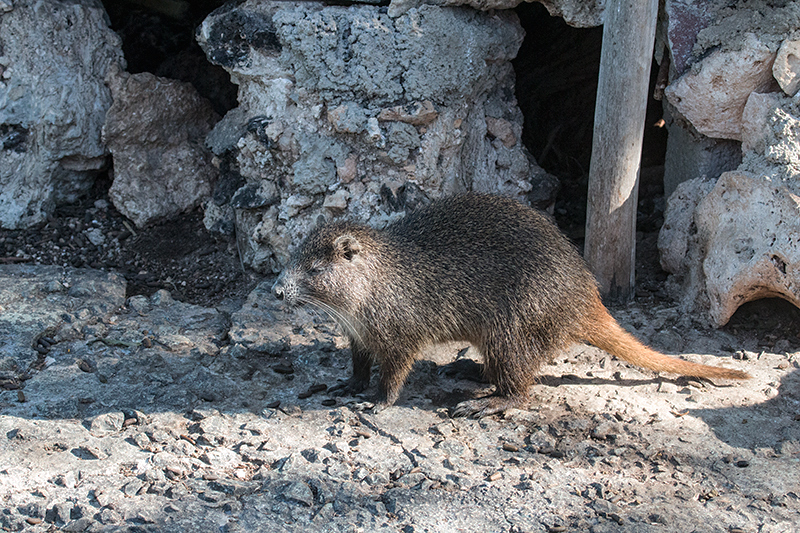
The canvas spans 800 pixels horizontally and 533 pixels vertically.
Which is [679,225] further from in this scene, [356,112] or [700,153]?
[356,112]

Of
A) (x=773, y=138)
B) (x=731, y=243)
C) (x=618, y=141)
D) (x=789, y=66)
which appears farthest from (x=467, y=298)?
(x=789, y=66)

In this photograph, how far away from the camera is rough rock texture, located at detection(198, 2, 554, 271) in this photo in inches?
172

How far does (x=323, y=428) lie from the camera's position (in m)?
3.34

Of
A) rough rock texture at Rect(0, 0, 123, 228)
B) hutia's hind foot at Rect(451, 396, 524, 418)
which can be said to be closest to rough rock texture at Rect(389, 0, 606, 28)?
rough rock texture at Rect(0, 0, 123, 228)

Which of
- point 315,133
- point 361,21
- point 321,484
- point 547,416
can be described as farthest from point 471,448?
point 361,21

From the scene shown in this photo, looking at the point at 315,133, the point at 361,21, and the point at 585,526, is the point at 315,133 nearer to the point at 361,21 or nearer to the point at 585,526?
the point at 361,21

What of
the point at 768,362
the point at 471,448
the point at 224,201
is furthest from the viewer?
the point at 224,201

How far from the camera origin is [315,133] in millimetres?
4578

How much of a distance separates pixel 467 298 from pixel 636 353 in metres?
0.92

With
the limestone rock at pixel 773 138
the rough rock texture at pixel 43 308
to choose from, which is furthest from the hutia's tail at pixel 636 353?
the rough rock texture at pixel 43 308

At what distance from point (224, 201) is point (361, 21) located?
162cm

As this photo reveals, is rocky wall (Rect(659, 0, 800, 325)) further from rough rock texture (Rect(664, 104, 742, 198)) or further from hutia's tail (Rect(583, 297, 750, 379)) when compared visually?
hutia's tail (Rect(583, 297, 750, 379))

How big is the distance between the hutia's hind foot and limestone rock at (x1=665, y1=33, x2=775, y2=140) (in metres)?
2.16

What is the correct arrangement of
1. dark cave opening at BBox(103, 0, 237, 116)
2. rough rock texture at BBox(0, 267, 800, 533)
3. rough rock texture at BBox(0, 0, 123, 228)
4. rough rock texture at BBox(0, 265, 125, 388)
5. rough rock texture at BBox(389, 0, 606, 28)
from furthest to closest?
dark cave opening at BBox(103, 0, 237, 116) < rough rock texture at BBox(0, 0, 123, 228) < rough rock texture at BBox(389, 0, 606, 28) < rough rock texture at BBox(0, 265, 125, 388) < rough rock texture at BBox(0, 267, 800, 533)
